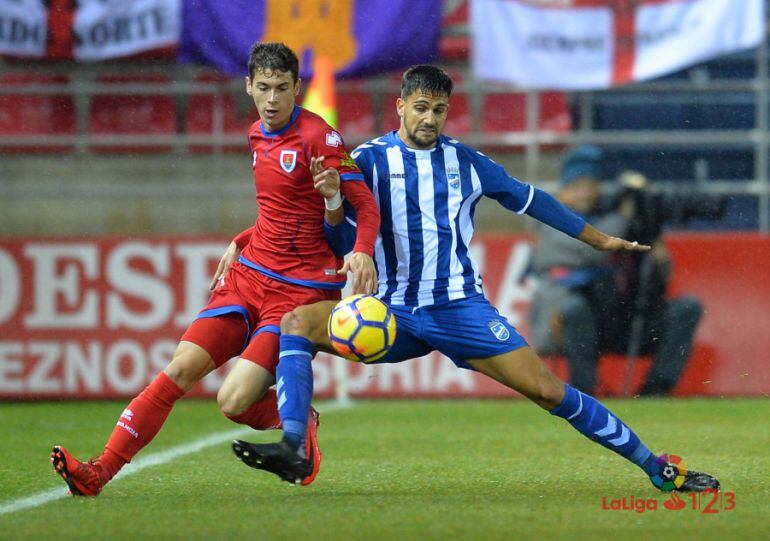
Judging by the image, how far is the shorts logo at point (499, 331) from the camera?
5676 millimetres

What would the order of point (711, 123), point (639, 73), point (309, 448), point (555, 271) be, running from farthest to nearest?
point (711, 123)
point (639, 73)
point (555, 271)
point (309, 448)

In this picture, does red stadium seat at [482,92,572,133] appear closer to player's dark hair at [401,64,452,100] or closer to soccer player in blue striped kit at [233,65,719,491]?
soccer player in blue striped kit at [233,65,719,491]

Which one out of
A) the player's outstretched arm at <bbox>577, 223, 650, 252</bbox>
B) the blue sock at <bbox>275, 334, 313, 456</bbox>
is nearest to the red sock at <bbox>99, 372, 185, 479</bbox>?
the blue sock at <bbox>275, 334, 313, 456</bbox>

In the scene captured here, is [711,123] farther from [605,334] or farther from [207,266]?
[207,266]

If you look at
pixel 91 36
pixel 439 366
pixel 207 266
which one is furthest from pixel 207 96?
pixel 439 366

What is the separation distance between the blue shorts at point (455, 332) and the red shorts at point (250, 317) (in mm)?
380

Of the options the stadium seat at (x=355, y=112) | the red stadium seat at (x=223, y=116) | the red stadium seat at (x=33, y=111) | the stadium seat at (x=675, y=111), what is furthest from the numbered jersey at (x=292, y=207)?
the red stadium seat at (x=33, y=111)

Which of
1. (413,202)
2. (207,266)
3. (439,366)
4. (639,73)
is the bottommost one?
(439,366)

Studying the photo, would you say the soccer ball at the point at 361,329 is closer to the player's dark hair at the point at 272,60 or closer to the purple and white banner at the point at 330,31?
the player's dark hair at the point at 272,60

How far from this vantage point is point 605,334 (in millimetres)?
11133

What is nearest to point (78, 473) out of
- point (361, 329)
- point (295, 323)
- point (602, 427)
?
point (295, 323)

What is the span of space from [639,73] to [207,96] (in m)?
4.01

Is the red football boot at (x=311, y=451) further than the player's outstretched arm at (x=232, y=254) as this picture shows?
No

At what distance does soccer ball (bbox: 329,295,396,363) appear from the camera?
5398mm
